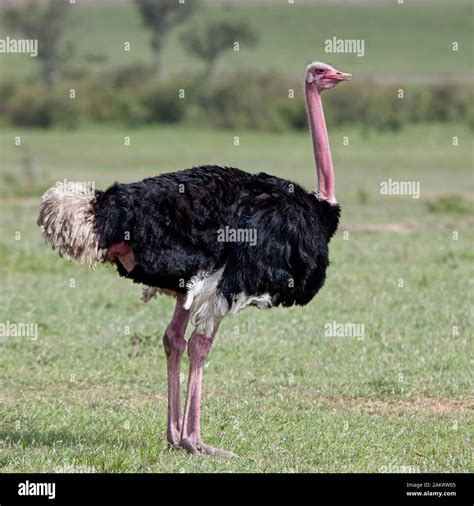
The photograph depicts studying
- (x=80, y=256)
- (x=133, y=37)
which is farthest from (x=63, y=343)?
(x=133, y=37)

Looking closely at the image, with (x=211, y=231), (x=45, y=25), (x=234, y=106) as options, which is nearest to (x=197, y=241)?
(x=211, y=231)

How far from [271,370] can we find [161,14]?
5410 centimetres

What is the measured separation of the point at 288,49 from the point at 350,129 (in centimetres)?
3345

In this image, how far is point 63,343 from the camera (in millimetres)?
9898

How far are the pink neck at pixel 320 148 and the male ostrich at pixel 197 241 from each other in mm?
250

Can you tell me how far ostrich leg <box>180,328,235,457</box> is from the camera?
702cm

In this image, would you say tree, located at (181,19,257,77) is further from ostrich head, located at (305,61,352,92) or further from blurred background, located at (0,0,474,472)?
ostrich head, located at (305,61,352,92)

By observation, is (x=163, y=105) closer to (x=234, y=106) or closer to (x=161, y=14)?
(x=234, y=106)

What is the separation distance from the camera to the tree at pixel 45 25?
5603 centimetres

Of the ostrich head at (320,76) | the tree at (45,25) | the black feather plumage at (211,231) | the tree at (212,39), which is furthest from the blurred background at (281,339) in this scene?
the tree at (212,39)

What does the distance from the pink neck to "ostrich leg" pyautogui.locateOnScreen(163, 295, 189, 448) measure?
3.38 feet
